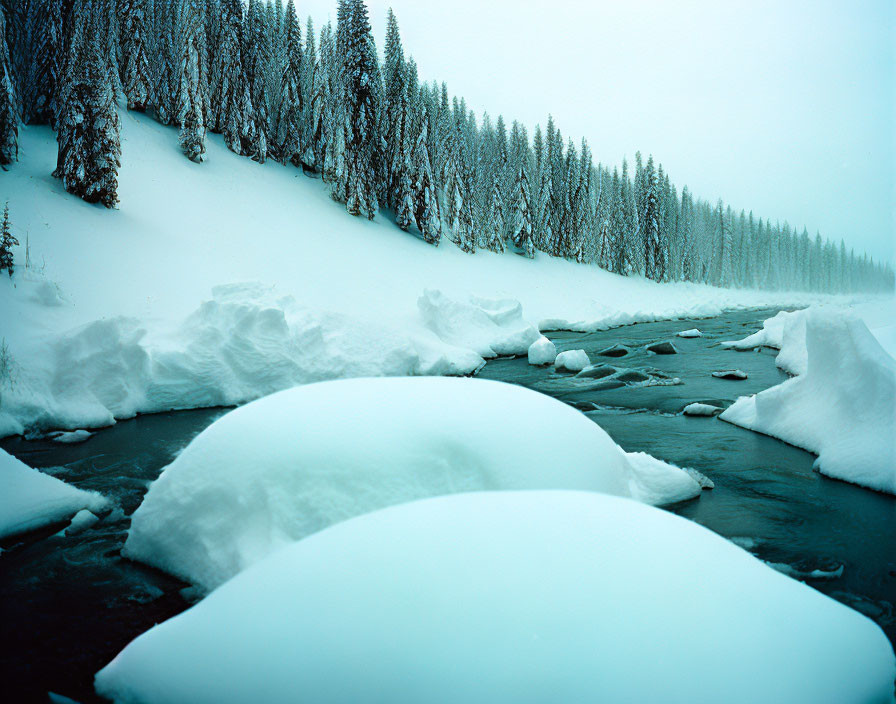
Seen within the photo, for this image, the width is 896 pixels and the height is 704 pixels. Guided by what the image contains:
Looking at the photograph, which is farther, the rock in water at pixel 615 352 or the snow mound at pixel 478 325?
the rock in water at pixel 615 352

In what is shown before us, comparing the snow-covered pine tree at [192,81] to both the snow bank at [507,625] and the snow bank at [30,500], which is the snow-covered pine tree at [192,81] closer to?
the snow bank at [30,500]

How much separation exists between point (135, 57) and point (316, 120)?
9.07 meters

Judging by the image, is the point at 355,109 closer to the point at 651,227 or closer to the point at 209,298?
the point at 209,298

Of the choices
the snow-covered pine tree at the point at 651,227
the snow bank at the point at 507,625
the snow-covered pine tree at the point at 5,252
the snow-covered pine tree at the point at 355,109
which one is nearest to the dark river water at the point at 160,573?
the snow bank at the point at 507,625

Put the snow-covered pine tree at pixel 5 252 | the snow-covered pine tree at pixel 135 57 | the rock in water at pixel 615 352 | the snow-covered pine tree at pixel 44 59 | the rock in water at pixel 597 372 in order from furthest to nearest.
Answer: the snow-covered pine tree at pixel 135 57 < the snow-covered pine tree at pixel 44 59 < the rock in water at pixel 615 352 < the rock in water at pixel 597 372 < the snow-covered pine tree at pixel 5 252

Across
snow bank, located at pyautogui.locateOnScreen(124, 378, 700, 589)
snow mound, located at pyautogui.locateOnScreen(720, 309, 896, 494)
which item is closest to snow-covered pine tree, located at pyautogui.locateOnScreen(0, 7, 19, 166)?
snow bank, located at pyautogui.locateOnScreen(124, 378, 700, 589)

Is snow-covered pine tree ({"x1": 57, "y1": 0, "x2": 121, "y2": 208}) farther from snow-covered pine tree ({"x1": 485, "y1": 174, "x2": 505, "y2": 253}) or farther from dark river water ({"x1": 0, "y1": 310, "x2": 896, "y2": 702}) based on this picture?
snow-covered pine tree ({"x1": 485, "y1": 174, "x2": 505, "y2": 253})

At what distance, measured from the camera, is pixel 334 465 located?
2916 mm

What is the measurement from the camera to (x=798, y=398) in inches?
244

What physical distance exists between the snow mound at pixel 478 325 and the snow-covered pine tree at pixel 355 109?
1416 centimetres

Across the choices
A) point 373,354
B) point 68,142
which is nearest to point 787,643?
point 373,354

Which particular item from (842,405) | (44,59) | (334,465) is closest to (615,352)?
(842,405)

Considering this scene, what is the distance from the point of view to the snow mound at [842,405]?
4.84 metres

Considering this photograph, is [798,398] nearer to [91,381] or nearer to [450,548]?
[450,548]
